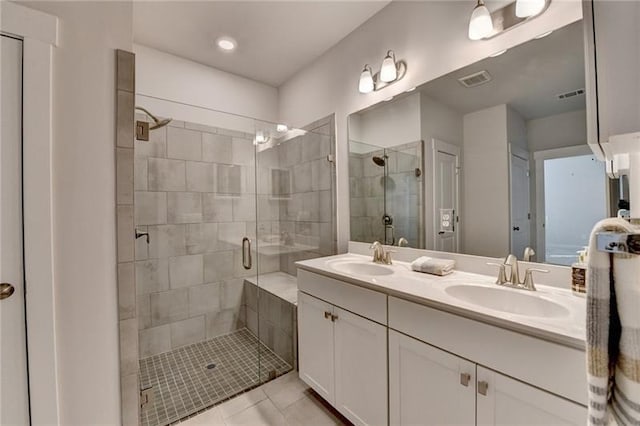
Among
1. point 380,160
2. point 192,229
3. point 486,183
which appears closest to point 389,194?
point 380,160

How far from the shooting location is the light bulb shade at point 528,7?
1208 millimetres

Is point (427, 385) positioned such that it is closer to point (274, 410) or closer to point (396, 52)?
point (274, 410)

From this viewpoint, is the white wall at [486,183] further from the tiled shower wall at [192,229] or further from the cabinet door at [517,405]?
the tiled shower wall at [192,229]

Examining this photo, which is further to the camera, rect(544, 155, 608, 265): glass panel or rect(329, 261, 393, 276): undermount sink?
rect(329, 261, 393, 276): undermount sink

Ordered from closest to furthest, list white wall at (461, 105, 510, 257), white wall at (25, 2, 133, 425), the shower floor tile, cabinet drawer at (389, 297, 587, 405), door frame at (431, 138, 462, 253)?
cabinet drawer at (389, 297, 587, 405), white wall at (25, 2, 133, 425), white wall at (461, 105, 510, 257), door frame at (431, 138, 462, 253), the shower floor tile

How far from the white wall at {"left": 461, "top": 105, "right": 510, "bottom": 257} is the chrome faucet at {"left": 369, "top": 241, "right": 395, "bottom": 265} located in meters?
0.48

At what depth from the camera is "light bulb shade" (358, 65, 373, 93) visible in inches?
78.6

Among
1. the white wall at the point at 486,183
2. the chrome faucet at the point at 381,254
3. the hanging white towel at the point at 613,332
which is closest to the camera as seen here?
the hanging white towel at the point at 613,332

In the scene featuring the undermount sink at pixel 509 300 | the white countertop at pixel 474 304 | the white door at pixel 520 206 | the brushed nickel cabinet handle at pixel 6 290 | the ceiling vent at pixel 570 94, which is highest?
the ceiling vent at pixel 570 94

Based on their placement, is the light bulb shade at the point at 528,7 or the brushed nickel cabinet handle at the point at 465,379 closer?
the brushed nickel cabinet handle at the point at 465,379

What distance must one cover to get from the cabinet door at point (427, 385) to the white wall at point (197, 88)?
8.56 ft

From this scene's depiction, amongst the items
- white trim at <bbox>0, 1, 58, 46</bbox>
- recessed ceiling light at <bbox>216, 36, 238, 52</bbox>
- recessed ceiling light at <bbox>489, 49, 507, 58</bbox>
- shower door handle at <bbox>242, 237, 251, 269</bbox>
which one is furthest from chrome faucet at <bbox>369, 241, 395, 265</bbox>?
recessed ceiling light at <bbox>216, 36, 238, 52</bbox>

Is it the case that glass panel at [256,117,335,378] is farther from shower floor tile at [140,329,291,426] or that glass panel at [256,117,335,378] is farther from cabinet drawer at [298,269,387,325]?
cabinet drawer at [298,269,387,325]

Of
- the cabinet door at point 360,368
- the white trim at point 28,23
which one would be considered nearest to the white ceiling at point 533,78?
the cabinet door at point 360,368
